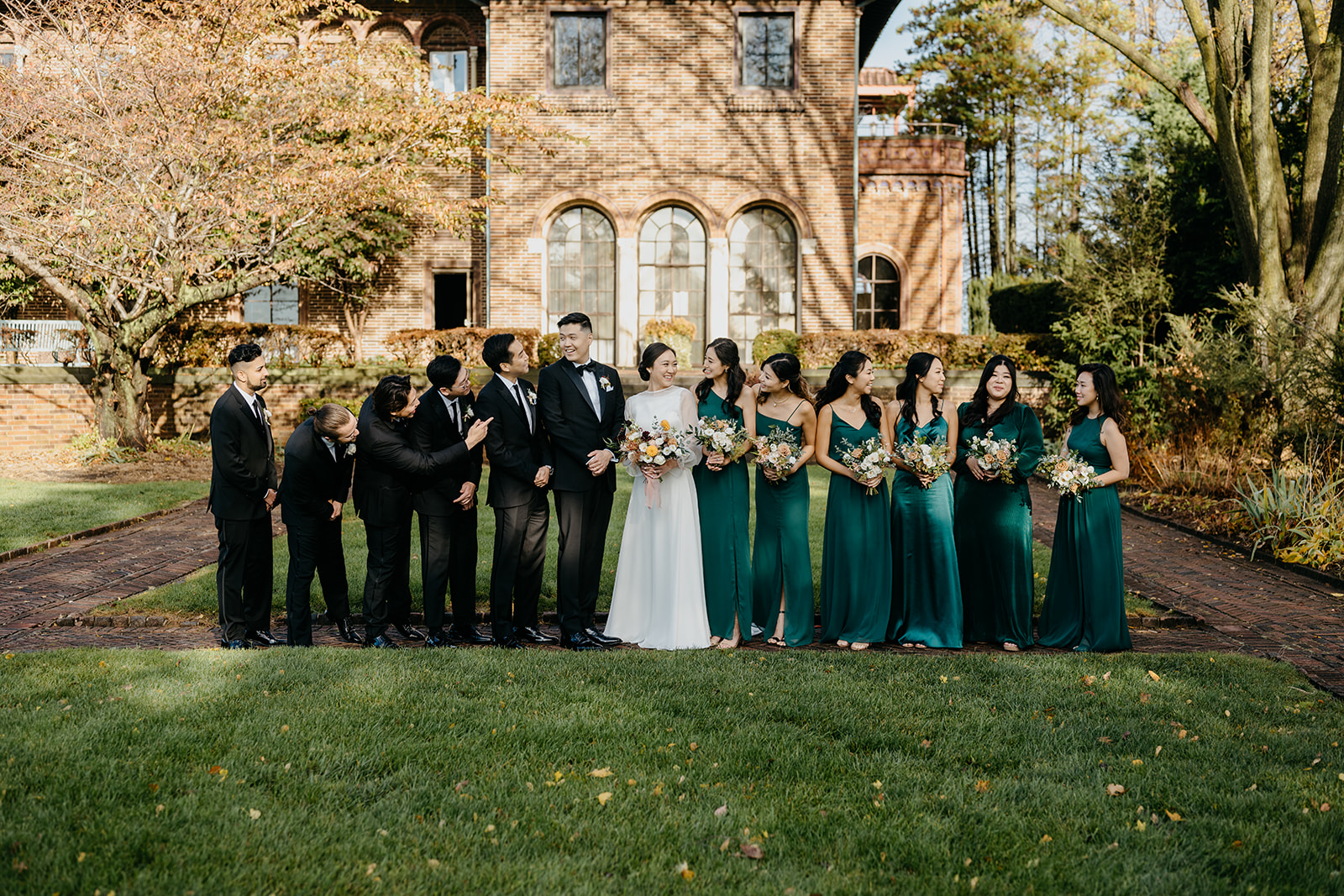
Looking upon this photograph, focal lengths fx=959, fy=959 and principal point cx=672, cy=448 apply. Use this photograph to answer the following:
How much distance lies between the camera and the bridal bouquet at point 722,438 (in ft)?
20.9

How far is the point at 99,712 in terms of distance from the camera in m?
4.75

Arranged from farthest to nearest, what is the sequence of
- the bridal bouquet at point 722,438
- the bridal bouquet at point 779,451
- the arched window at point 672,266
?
the arched window at point 672,266, the bridal bouquet at point 779,451, the bridal bouquet at point 722,438

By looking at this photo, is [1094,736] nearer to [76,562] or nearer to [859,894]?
[859,894]

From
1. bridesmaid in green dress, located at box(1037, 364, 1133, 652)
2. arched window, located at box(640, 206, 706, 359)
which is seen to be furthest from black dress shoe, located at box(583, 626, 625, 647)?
arched window, located at box(640, 206, 706, 359)

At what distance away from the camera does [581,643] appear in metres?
6.50

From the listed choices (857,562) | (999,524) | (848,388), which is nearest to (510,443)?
(848,388)

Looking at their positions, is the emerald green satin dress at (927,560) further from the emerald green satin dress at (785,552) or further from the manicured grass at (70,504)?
the manicured grass at (70,504)

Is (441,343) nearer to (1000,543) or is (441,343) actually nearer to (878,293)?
(878,293)

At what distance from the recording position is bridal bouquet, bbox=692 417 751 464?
20.9 ft

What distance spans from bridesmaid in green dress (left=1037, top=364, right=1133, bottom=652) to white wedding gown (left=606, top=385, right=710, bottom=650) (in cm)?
248

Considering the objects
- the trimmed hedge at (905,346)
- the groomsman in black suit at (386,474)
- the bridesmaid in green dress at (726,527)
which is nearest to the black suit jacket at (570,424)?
the groomsman in black suit at (386,474)

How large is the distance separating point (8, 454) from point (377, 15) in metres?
12.4

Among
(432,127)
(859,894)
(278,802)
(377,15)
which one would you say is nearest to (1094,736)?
(859,894)

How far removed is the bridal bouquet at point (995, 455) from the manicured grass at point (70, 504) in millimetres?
8950
